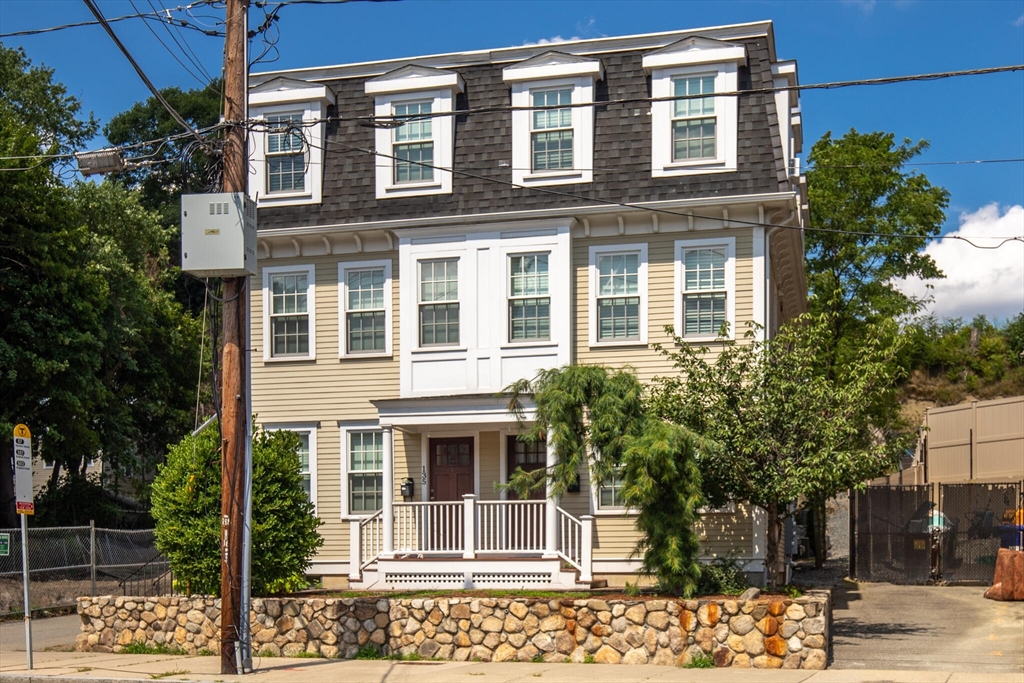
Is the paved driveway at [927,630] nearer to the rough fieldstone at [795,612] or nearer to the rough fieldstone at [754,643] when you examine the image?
the rough fieldstone at [795,612]

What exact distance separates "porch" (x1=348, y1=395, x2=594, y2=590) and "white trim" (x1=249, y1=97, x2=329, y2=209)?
14.8ft

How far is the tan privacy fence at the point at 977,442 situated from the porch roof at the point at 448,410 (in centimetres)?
1381

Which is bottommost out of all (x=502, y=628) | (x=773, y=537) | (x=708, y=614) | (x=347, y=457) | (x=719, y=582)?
(x=502, y=628)

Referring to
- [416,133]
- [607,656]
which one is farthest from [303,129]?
[607,656]

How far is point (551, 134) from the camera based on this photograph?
67.0 feet

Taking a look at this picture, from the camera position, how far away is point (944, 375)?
5428 centimetres

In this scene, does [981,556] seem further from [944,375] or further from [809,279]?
[944,375]

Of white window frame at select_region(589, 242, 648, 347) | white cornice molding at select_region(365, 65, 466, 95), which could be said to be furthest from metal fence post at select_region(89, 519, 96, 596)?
white window frame at select_region(589, 242, 648, 347)

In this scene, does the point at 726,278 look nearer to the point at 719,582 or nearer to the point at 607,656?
the point at 719,582

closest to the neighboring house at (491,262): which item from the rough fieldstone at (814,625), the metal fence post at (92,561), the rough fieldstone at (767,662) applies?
the metal fence post at (92,561)

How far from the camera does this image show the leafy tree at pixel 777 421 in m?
15.4

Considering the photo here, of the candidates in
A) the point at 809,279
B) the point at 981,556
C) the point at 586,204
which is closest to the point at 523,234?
the point at 586,204

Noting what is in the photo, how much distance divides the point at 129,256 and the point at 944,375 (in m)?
38.3

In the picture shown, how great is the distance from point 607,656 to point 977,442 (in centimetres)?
1759
